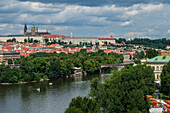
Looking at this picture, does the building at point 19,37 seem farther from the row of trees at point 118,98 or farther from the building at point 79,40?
the row of trees at point 118,98

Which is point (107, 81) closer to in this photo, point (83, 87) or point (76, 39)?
point (83, 87)

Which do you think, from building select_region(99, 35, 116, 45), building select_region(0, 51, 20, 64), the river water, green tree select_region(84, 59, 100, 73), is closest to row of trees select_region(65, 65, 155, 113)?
the river water

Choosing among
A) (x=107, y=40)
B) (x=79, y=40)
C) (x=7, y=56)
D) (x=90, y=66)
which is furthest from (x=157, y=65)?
(x=107, y=40)

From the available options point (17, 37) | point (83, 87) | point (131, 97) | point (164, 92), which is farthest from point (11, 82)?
point (17, 37)

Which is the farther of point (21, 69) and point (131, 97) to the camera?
point (21, 69)

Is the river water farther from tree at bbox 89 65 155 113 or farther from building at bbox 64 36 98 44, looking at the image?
building at bbox 64 36 98 44

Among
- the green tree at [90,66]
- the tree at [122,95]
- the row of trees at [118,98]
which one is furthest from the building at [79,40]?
the row of trees at [118,98]

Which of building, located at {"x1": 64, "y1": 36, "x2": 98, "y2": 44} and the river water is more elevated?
building, located at {"x1": 64, "y1": 36, "x2": 98, "y2": 44}

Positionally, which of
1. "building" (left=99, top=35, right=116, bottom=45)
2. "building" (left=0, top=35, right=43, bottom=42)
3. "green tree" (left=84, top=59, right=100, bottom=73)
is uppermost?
"building" (left=0, top=35, right=43, bottom=42)
